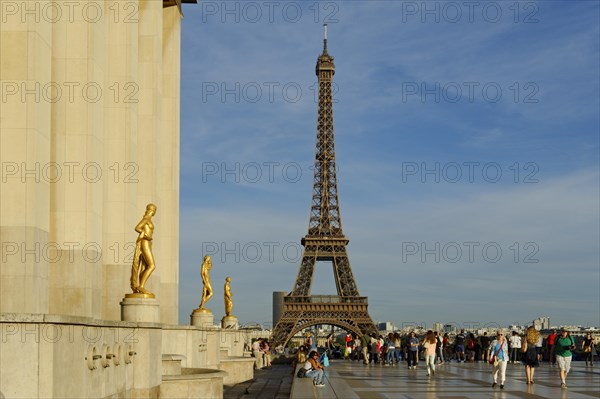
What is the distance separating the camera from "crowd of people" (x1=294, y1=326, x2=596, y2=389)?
2562 centimetres

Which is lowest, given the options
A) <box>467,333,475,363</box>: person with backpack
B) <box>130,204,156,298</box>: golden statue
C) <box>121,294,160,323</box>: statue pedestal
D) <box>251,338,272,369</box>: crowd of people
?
<box>251,338,272,369</box>: crowd of people

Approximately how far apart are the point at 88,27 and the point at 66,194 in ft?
16.0

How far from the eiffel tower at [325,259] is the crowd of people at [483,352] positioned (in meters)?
45.3


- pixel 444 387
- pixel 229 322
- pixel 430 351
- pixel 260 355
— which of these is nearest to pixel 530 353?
pixel 444 387

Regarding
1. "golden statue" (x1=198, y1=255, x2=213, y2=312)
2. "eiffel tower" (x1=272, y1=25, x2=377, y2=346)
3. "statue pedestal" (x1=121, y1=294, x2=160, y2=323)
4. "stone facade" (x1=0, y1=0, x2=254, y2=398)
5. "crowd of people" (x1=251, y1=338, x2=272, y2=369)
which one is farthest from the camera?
"eiffel tower" (x1=272, y1=25, x2=377, y2=346)

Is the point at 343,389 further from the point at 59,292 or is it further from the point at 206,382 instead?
the point at 59,292

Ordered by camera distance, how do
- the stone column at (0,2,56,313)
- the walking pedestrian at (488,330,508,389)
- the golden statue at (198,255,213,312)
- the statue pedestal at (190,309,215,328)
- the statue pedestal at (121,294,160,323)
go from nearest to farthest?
the stone column at (0,2,56,313), the statue pedestal at (121,294,160,323), the walking pedestrian at (488,330,508,389), the statue pedestal at (190,309,215,328), the golden statue at (198,255,213,312)

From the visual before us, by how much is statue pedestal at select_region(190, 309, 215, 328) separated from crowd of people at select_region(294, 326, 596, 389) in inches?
166

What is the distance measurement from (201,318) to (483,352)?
58.7 ft

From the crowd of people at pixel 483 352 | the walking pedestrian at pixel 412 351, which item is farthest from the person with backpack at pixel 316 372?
the walking pedestrian at pixel 412 351

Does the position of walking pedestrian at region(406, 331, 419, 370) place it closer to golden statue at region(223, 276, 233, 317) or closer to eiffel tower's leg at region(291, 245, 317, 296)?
golden statue at region(223, 276, 233, 317)

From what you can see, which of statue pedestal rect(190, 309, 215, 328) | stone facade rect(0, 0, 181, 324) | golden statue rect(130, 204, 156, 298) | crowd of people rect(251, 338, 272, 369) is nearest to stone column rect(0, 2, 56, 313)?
stone facade rect(0, 0, 181, 324)

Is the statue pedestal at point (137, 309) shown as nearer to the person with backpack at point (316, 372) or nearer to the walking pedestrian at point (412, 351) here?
the person with backpack at point (316, 372)

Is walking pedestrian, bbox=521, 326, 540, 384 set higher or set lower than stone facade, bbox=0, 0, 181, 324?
lower
